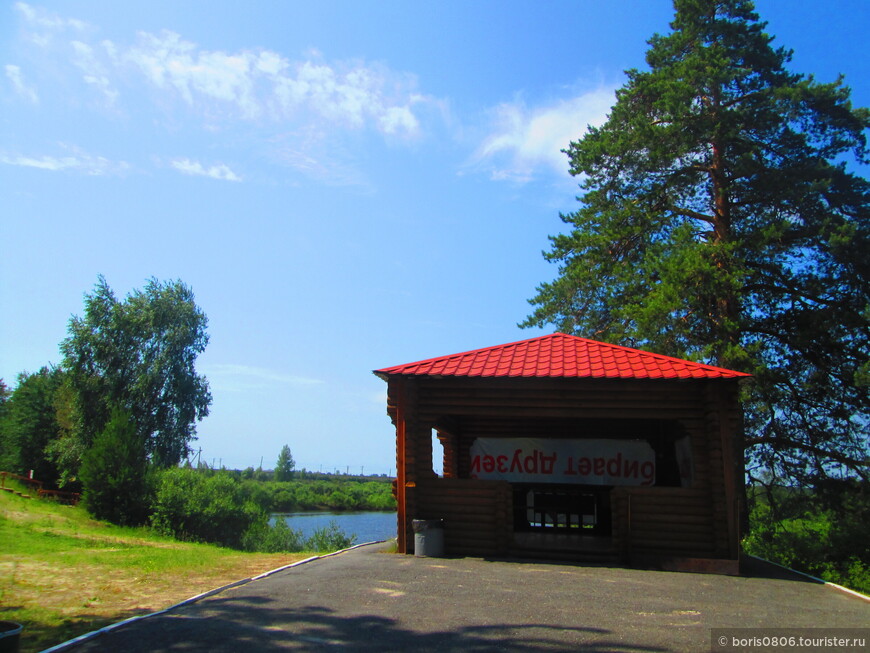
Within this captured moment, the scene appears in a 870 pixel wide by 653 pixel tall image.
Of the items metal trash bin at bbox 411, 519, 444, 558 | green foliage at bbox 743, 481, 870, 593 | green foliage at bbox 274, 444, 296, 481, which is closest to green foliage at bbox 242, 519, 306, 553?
green foliage at bbox 743, 481, 870, 593

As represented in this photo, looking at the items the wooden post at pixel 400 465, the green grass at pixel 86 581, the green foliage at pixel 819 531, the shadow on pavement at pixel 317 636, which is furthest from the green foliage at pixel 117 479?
the green foliage at pixel 819 531

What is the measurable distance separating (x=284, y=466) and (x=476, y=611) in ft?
364

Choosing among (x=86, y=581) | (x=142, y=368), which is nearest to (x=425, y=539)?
(x=86, y=581)

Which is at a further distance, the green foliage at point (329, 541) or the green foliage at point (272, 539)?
the green foliage at point (272, 539)

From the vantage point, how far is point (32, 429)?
4059 centimetres

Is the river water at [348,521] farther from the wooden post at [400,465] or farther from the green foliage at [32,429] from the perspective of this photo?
the wooden post at [400,465]

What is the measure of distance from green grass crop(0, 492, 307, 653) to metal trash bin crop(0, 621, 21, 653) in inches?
31.4

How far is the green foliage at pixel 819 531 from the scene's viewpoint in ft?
49.8

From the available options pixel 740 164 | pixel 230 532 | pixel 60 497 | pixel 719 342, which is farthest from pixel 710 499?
pixel 60 497

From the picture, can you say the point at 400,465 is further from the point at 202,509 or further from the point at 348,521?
the point at 348,521

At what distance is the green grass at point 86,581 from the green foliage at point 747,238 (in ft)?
42.6

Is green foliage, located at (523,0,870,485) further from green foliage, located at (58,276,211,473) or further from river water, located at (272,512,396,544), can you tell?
river water, located at (272,512,396,544)

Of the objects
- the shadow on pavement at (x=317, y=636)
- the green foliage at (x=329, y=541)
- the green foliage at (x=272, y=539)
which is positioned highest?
the shadow on pavement at (x=317, y=636)

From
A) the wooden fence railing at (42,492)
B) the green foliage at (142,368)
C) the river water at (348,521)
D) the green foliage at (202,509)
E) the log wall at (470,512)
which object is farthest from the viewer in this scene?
the river water at (348,521)
